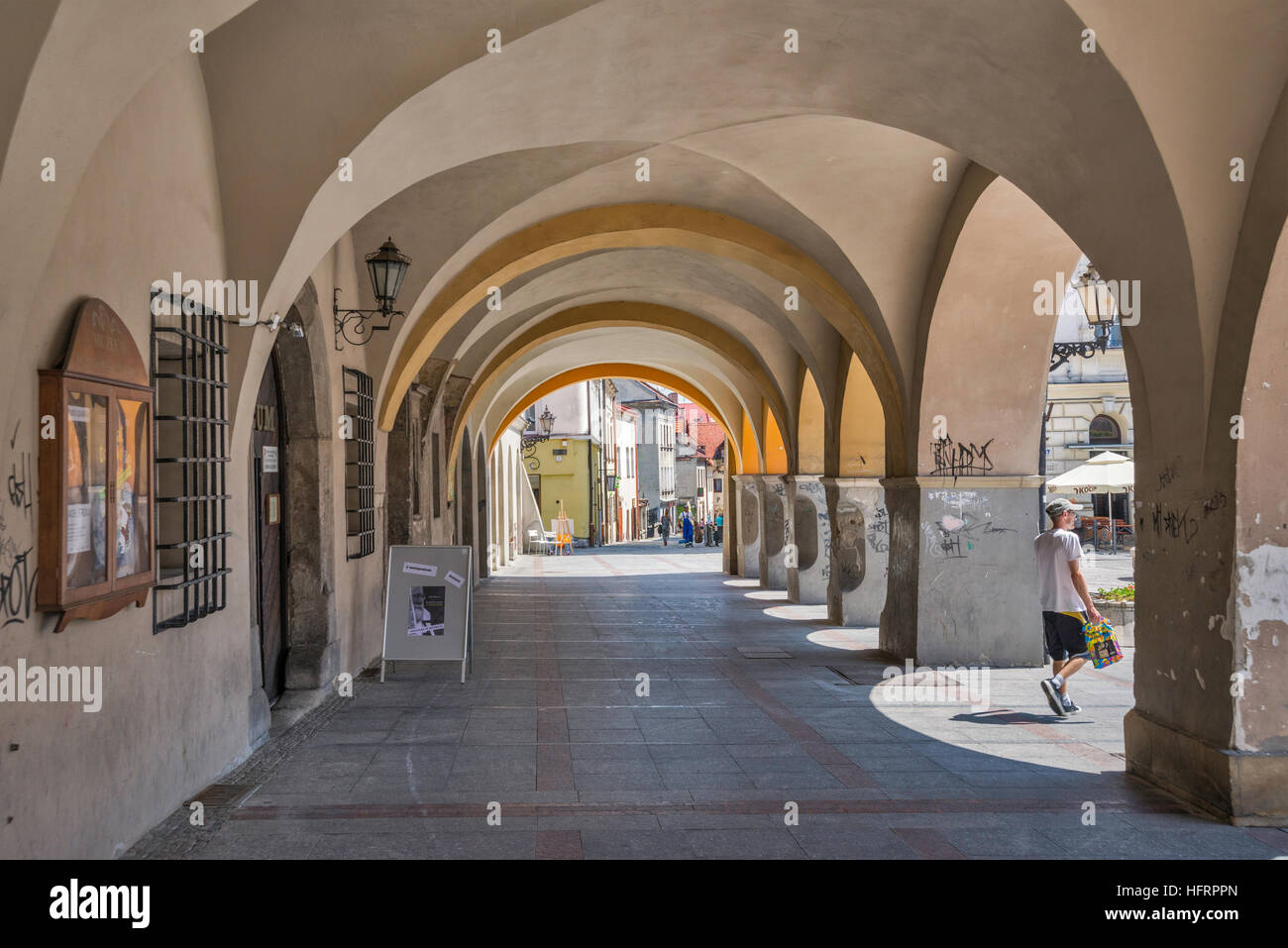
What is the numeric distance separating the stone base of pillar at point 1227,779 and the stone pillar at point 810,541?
11.2 m

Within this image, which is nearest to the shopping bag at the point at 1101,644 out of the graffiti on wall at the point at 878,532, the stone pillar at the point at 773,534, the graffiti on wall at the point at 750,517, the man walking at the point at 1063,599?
the man walking at the point at 1063,599

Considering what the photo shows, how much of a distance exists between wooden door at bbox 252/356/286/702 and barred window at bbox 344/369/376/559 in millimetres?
1035

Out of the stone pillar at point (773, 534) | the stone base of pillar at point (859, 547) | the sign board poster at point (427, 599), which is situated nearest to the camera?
the sign board poster at point (427, 599)

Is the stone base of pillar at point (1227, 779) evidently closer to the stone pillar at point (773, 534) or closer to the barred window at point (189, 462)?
the barred window at point (189, 462)

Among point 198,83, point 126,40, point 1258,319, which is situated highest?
point 198,83

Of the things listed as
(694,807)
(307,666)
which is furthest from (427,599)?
(694,807)

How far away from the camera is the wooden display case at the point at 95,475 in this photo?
391 cm

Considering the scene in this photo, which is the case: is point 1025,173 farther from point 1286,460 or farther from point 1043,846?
point 1043,846

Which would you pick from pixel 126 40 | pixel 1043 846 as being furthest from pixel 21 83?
A: pixel 1043 846

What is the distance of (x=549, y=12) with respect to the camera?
5.65m

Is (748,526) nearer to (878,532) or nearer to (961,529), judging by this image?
(878,532)

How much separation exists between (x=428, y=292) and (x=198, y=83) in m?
4.61

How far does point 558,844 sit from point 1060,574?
416cm

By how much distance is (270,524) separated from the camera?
816 cm
